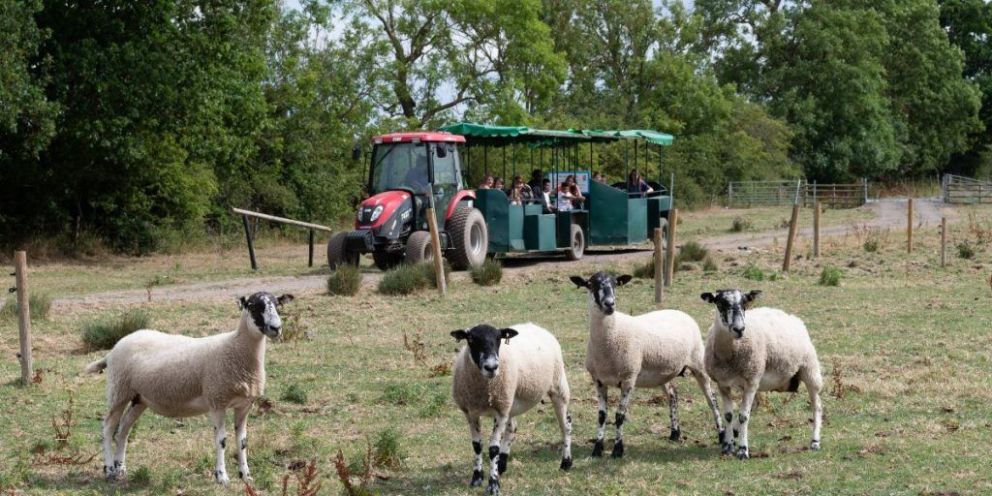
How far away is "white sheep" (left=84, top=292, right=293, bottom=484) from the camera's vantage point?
30.3 feet

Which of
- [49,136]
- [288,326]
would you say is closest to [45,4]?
[49,136]

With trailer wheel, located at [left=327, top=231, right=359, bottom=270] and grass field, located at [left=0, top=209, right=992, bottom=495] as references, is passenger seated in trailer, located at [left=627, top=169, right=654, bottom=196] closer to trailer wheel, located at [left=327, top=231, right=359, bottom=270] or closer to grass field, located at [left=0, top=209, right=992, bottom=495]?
trailer wheel, located at [left=327, top=231, right=359, bottom=270]

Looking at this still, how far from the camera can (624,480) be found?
9148mm

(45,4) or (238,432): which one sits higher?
(45,4)

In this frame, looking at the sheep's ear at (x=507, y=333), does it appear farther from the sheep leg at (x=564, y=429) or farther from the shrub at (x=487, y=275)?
the shrub at (x=487, y=275)

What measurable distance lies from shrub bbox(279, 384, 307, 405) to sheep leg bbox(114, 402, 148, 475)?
2787mm

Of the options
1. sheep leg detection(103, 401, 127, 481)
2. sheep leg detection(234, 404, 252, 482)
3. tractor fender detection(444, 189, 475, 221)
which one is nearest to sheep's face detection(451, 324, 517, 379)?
sheep leg detection(234, 404, 252, 482)

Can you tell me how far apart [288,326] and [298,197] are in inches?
945

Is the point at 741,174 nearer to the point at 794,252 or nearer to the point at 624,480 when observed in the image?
the point at 794,252

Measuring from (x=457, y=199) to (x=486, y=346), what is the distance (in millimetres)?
17877

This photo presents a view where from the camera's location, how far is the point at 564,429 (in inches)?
381

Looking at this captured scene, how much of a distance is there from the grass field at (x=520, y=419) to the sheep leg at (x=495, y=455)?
244mm

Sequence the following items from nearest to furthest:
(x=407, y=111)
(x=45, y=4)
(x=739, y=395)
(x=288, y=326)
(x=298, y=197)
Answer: (x=739, y=395)
(x=288, y=326)
(x=45, y=4)
(x=298, y=197)
(x=407, y=111)

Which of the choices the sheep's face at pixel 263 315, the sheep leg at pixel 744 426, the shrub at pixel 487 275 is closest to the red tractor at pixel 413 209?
the shrub at pixel 487 275
